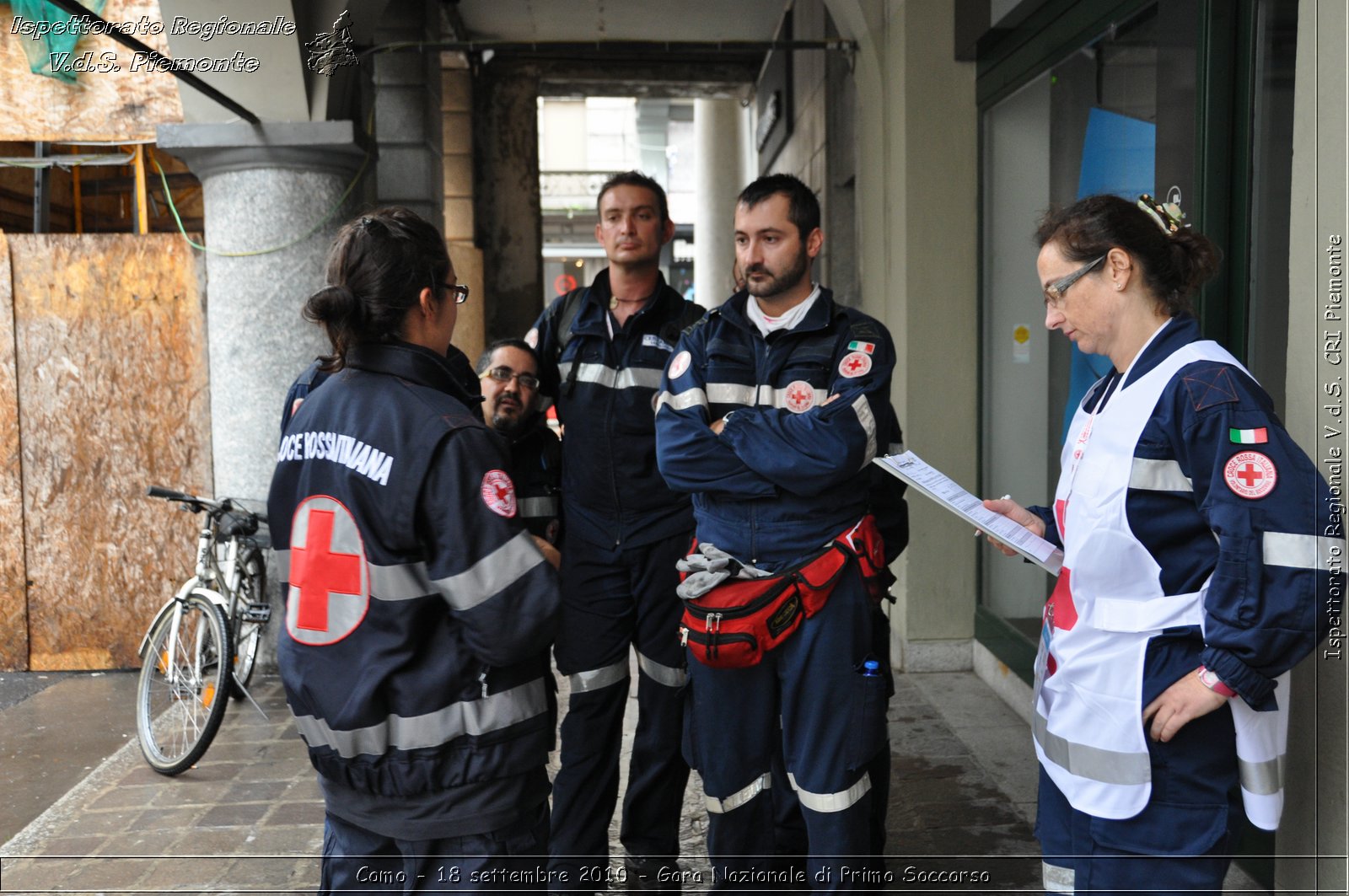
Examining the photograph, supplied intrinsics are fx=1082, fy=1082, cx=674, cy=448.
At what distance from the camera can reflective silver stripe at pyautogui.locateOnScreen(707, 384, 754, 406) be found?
3039 mm

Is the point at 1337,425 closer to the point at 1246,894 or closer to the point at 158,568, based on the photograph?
the point at 1246,894

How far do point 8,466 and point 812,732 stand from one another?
5.52 metres

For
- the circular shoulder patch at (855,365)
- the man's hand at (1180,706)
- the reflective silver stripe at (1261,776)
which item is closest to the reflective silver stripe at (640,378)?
the circular shoulder patch at (855,365)

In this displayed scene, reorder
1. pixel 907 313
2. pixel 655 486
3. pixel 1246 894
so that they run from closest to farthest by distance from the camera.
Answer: pixel 1246 894, pixel 655 486, pixel 907 313

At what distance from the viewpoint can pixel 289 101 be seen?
5.70m

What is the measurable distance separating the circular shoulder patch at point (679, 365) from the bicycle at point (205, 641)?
2963 mm

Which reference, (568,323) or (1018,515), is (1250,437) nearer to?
(1018,515)

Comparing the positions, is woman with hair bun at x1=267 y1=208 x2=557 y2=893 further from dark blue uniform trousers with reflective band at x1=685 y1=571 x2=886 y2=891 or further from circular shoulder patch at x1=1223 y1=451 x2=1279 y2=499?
circular shoulder patch at x1=1223 y1=451 x2=1279 y2=499

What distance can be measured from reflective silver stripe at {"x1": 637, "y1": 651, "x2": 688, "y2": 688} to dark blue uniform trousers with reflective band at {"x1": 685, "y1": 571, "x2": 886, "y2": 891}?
41 centimetres

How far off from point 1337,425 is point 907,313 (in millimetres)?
3526

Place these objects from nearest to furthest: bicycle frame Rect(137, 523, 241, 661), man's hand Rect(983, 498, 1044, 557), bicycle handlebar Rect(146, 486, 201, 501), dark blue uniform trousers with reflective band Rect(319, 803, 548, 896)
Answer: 1. dark blue uniform trousers with reflective band Rect(319, 803, 548, 896)
2. man's hand Rect(983, 498, 1044, 557)
3. bicycle frame Rect(137, 523, 241, 661)
4. bicycle handlebar Rect(146, 486, 201, 501)

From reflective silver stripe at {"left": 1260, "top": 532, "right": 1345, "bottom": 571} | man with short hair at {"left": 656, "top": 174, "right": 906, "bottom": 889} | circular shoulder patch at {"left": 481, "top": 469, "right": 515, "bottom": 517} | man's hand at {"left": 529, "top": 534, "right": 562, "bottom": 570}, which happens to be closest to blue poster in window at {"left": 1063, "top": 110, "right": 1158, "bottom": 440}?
man with short hair at {"left": 656, "top": 174, "right": 906, "bottom": 889}

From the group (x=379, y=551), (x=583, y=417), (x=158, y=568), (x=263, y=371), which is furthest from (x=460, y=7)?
(x=379, y=551)

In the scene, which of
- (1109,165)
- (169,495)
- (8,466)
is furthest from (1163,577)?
(8,466)
